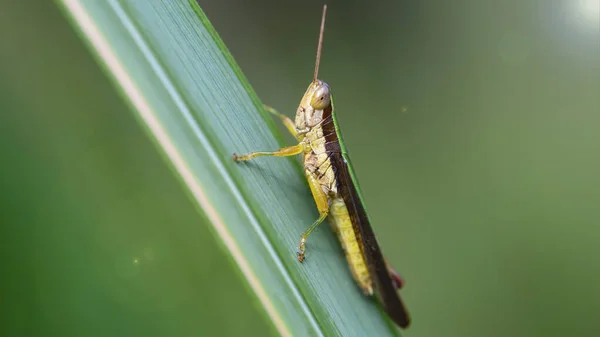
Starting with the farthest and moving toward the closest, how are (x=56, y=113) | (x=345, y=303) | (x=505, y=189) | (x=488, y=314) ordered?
(x=505, y=189) < (x=488, y=314) < (x=56, y=113) < (x=345, y=303)

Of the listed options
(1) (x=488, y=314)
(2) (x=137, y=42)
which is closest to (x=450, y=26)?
(1) (x=488, y=314)

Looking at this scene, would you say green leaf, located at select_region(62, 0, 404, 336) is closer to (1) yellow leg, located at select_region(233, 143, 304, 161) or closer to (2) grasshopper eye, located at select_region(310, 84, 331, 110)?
(1) yellow leg, located at select_region(233, 143, 304, 161)

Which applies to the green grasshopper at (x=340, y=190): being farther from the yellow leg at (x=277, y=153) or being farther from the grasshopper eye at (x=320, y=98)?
the yellow leg at (x=277, y=153)

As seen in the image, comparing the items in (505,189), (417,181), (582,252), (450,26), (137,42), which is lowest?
(582,252)

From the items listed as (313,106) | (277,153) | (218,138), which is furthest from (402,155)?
(218,138)

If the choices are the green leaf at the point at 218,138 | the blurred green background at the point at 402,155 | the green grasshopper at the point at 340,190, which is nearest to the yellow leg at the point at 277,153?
the green leaf at the point at 218,138

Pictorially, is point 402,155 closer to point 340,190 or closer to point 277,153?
point 340,190

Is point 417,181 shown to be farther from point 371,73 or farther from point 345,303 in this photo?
point 345,303
